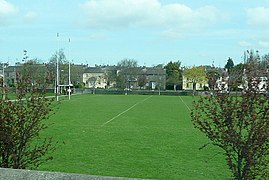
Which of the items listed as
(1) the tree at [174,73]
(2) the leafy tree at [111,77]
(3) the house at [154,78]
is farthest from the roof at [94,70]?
(1) the tree at [174,73]

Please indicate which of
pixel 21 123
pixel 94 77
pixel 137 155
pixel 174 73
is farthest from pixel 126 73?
pixel 21 123

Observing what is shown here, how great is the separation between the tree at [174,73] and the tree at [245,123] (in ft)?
337

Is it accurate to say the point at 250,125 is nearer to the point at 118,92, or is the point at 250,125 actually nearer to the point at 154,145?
the point at 154,145

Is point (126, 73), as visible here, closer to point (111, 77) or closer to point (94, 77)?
point (111, 77)

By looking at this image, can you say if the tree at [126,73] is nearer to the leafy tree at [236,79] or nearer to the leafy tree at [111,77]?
the leafy tree at [111,77]

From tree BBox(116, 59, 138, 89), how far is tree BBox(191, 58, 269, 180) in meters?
92.0

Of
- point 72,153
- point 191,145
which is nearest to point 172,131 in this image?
point 191,145

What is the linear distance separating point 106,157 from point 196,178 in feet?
11.5

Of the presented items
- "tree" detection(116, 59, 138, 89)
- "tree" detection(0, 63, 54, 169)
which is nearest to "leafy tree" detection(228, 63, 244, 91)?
"tree" detection(0, 63, 54, 169)

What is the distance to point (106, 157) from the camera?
11.4 meters

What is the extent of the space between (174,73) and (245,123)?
111 metres

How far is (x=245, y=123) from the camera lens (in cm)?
529

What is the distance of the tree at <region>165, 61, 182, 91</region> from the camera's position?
109 meters

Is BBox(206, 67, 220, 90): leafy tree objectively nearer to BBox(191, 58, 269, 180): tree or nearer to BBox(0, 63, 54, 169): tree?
BBox(191, 58, 269, 180): tree
